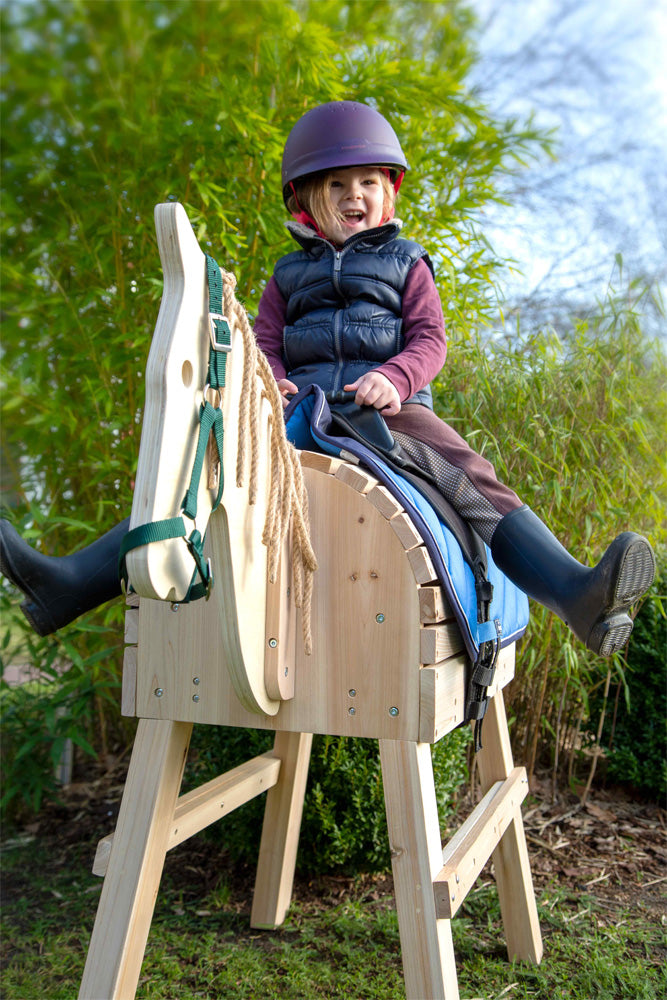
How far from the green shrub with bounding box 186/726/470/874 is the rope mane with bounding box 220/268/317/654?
1071 mm

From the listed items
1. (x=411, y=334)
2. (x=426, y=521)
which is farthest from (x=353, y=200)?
(x=426, y=521)

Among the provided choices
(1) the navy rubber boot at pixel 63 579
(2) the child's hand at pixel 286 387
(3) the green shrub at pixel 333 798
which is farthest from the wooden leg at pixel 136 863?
(3) the green shrub at pixel 333 798

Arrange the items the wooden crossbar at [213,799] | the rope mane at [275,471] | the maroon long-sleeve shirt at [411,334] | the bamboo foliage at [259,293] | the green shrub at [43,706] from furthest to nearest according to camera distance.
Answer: the green shrub at [43,706]
the bamboo foliage at [259,293]
the maroon long-sleeve shirt at [411,334]
the wooden crossbar at [213,799]
the rope mane at [275,471]

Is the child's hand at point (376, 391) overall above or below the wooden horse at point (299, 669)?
above

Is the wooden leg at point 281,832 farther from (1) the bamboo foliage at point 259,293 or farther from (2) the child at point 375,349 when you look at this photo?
(2) the child at point 375,349

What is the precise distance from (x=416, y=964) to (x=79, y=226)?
229 cm

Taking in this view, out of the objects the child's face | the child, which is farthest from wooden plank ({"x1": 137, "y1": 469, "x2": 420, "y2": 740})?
the child's face

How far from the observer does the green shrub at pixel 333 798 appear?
229cm

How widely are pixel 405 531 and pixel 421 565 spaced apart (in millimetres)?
64

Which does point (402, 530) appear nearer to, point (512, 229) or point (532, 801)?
point (532, 801)

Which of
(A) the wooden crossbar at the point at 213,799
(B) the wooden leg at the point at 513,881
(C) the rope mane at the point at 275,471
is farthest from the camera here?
(B) the wooden leg at the point at 513,881

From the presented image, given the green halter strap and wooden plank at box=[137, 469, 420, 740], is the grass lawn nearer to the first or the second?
wooden plank at box=[137, 469, 420, 740]

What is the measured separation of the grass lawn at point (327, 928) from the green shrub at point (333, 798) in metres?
0.11

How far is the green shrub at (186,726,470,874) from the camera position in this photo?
2291mm
